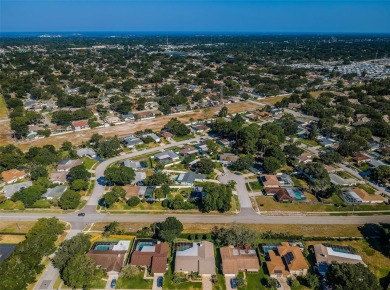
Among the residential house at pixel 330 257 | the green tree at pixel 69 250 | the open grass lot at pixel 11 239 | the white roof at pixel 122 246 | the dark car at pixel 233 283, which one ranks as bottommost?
the open grass lot at pixel 11 239

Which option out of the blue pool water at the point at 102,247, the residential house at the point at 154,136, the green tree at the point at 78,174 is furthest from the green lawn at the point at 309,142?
the blue pool water at the point at 102,247

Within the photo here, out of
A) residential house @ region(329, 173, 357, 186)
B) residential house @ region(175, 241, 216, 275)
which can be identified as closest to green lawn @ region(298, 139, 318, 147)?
residential house @ region(329, 173, 357, 186)

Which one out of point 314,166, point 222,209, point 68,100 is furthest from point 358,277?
point 68,100

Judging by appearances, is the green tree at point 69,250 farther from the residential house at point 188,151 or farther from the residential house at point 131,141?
the residential house at point 131,141

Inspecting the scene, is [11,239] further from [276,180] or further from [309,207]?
[309,207]

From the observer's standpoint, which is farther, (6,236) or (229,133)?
(229,133)

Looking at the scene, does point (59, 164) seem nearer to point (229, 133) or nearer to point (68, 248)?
point (68, 248)
